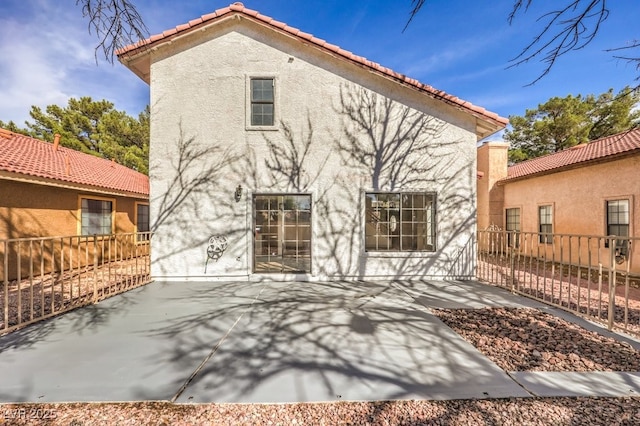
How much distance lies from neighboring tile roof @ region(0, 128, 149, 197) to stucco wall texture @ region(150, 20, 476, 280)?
3.99 meters

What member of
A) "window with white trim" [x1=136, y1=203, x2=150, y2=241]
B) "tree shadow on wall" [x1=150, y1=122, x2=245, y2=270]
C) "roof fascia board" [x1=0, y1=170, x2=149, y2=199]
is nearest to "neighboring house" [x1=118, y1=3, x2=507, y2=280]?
"tree shadow on wall" [x1=150, y1=122, x2=245, y2=270]

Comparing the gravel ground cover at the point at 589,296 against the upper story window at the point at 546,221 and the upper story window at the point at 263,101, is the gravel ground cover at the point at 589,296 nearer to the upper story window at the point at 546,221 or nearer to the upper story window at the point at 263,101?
the upper story window at the point at 546,221

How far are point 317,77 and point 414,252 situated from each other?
5.91 meters

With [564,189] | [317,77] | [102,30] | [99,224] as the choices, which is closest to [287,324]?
[102,30]

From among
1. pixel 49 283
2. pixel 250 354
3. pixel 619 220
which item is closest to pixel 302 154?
pixel 250 354

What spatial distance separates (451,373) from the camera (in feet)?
10.4

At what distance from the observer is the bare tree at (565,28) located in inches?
120

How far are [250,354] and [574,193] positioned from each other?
13.7 metres

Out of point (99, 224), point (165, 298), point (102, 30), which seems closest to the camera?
point (102, 30)

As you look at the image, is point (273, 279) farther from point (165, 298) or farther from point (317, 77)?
point (317, 77)

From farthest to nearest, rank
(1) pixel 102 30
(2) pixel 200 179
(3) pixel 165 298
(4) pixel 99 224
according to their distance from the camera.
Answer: (4) pixel 99 224, (2) pixel 200 179, (3) pixel 165 298, (1) pixel 102 30

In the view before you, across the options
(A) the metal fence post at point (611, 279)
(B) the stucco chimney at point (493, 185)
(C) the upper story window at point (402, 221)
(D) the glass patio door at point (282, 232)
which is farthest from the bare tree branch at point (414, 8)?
(B) the stucco chimney at point (493, 185)

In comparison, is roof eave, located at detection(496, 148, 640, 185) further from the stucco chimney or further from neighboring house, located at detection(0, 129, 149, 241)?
neighboring house, located at detection(0, 129, 149, 241)

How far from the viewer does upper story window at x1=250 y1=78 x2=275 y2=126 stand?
25.8 ft
